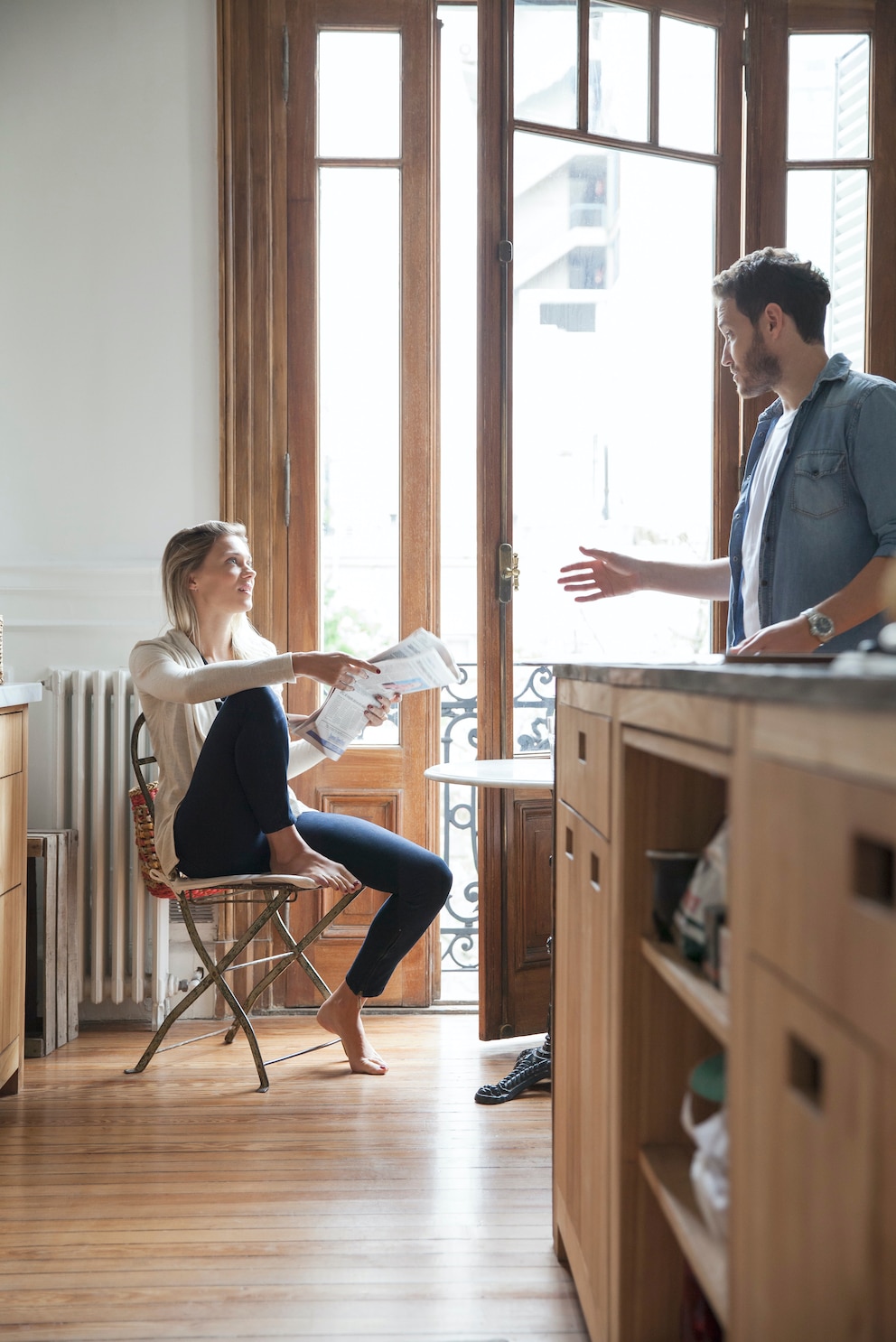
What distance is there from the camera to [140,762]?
2842 mm

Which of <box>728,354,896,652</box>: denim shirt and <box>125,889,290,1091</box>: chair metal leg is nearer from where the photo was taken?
<box>728,354,896,652</box>: denim shirt

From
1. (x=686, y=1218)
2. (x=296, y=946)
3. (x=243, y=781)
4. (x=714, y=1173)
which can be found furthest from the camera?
(x=296, y=946)

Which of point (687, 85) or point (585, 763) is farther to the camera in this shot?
point (687, 85)

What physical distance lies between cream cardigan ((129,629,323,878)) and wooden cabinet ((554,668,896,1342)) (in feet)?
4.36

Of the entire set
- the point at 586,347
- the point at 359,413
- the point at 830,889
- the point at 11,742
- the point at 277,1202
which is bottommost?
the point at 277,1202

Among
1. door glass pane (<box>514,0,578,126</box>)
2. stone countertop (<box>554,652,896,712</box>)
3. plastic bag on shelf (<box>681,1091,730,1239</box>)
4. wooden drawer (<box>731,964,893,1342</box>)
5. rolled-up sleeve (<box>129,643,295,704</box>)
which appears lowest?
plastic bag on shelf (<box>681,1091,730,1239</box>)

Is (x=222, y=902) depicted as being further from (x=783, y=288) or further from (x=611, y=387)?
(x=783, y=288)

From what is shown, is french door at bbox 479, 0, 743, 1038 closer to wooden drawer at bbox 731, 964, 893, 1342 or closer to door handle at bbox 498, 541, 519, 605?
door handle at bbox 498, 541, 519, 605

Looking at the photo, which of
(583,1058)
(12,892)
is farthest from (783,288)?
(12,892)

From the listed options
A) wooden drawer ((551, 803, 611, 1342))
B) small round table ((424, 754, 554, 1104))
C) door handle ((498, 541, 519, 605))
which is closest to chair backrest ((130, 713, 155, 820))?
small round table ((424, 754, 554, 1104))

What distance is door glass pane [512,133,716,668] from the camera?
9.29 feet

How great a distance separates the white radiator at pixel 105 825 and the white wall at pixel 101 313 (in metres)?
0.17

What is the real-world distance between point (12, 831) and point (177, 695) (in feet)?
1.58

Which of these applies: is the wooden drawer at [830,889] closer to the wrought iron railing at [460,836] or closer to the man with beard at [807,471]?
the man with beard at [807,471]
